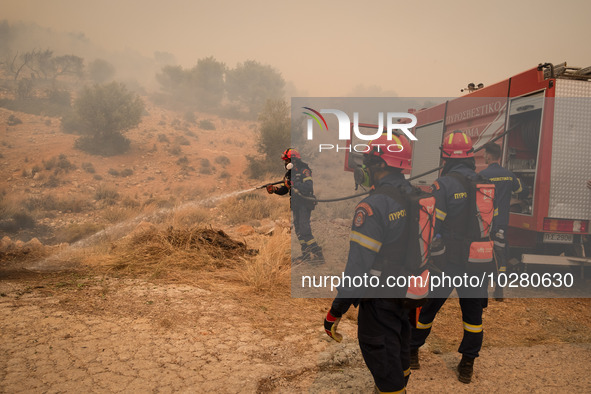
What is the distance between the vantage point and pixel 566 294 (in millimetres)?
5344

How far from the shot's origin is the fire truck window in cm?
526

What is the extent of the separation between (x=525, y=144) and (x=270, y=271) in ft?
14.4

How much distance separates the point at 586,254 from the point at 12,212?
1287cm

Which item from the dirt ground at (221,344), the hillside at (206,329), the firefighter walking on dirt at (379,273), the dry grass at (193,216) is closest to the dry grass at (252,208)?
the dry grass at (193,216)

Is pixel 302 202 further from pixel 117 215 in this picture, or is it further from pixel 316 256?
pixel 117 215

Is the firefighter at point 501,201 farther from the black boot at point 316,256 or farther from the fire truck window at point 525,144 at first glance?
the black boot at point 316,256

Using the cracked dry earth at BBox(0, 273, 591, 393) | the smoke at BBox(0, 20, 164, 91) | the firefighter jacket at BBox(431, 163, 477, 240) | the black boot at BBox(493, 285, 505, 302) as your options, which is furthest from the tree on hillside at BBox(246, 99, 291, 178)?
the smoke at BBox(0, 20, 164, 91)

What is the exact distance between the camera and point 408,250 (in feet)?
7.31

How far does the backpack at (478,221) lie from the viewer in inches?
121

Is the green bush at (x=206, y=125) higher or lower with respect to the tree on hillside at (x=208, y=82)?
lower

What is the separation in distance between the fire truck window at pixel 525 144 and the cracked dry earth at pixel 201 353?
2.31 meters

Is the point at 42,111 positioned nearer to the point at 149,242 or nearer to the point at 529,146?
the point at 149,242

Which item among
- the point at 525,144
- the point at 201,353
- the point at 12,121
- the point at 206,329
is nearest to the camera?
the point at 201,353

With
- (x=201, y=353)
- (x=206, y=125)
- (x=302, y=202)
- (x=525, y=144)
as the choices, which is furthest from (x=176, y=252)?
(x=206, y=125)
